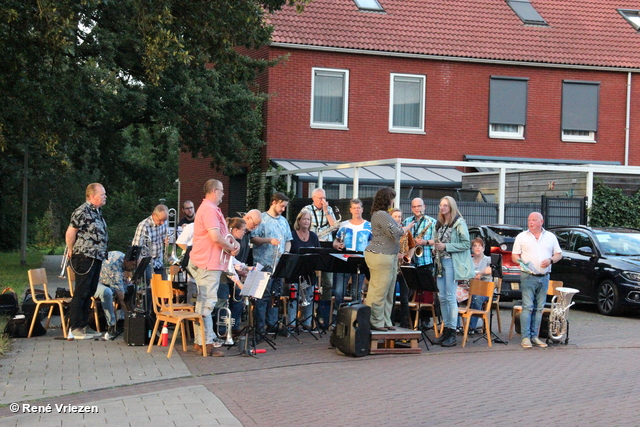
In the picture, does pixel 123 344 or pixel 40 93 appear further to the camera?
pixel 40 93

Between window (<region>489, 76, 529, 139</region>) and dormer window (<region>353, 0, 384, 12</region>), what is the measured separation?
4.19m

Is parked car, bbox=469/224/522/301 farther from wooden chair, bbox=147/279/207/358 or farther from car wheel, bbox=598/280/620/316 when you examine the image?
wooden chair, bbox=147/279/207/358

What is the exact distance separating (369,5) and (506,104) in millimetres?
5290

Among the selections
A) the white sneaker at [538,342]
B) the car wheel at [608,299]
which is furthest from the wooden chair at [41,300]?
the car wheel at [608,299]

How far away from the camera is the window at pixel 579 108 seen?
90.2 feet

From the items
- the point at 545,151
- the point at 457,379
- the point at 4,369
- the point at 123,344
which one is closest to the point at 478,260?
the point at 457,379

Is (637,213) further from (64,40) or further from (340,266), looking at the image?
(64,40)

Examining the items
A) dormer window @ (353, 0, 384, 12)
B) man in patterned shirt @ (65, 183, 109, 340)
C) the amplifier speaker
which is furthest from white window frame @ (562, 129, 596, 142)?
man in patterned shirt @ (65, 183, 109, 340)

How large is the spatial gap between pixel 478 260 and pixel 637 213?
9007mm

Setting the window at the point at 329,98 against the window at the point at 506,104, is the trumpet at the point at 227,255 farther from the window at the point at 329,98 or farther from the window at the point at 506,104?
the window at the point at 506,104

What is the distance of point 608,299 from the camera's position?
15.5 meters

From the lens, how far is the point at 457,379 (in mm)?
9062

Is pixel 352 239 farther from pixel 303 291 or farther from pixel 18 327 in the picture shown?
pixel 18 327

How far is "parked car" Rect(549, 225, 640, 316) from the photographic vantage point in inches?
596
